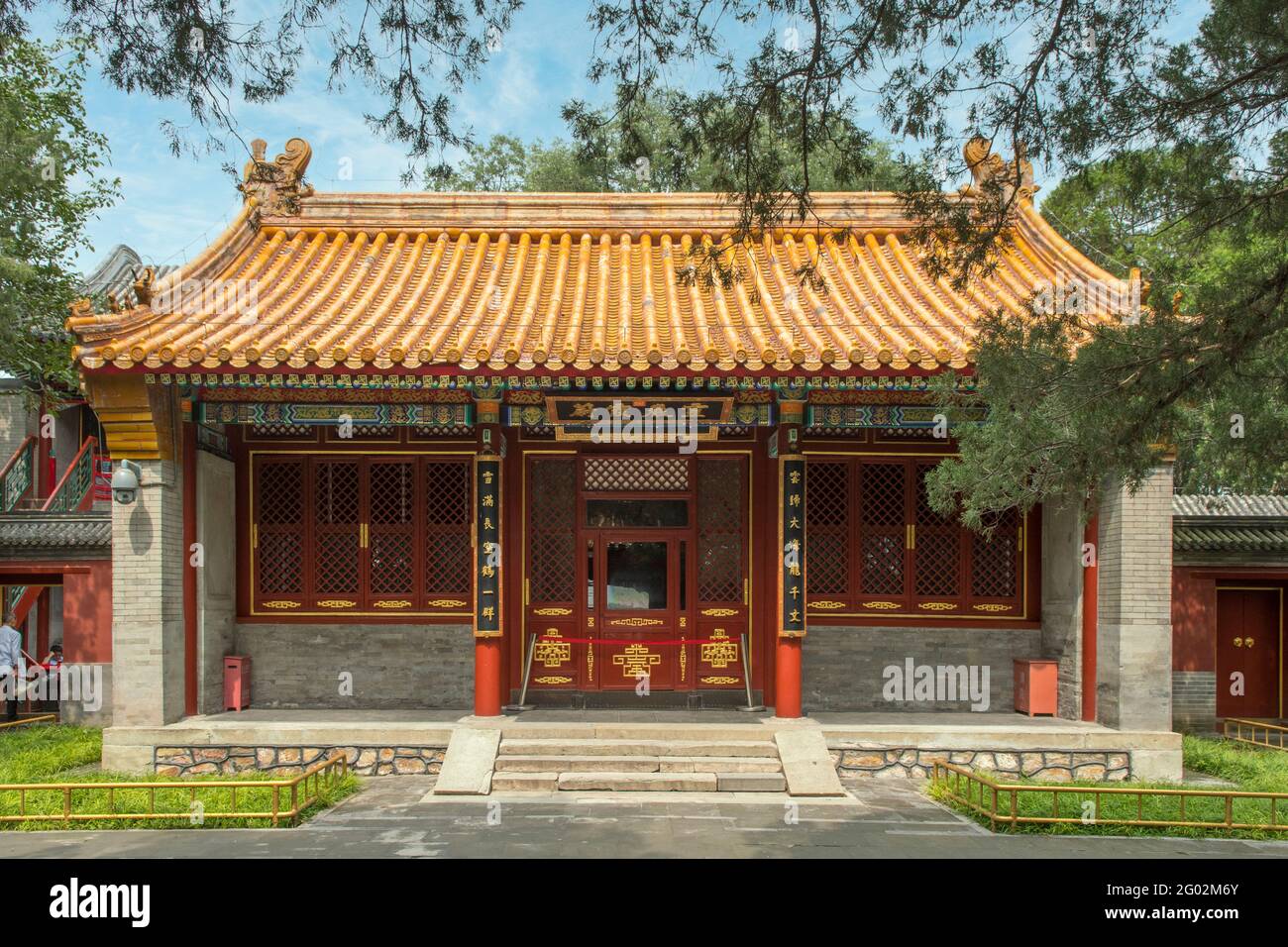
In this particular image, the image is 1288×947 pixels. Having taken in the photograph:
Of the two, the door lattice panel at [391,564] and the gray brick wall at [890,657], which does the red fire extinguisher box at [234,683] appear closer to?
the door lattice panel at [391,564]

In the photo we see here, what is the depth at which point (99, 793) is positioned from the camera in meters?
8.38

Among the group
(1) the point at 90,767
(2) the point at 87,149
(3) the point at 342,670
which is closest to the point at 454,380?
(3) the point at 342,670

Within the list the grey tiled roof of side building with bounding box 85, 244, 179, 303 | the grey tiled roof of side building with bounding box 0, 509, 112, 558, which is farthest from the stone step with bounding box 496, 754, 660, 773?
the grey tiled roof of side building with bounding box 85, 244, 179, 303

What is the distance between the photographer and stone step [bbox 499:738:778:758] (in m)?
9.33

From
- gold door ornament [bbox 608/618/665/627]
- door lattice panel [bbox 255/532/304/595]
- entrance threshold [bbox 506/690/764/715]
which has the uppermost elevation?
door lattice panel [bbox 255/532/304/595]

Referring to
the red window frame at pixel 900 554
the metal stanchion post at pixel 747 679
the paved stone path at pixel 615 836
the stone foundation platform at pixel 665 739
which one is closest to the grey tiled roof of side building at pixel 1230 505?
the red window frame at pixel 900 554

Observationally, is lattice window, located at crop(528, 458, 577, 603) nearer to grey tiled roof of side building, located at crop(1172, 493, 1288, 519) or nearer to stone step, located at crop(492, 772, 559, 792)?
stone step, located at crop(492, 772, 559, 792)

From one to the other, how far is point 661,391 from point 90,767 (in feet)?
21.2

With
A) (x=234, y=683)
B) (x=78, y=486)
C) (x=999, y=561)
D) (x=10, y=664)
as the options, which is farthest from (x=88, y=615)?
(x=999, y=561)

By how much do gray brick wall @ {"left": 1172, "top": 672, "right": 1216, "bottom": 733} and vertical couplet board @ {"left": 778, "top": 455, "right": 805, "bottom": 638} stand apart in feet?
16.4

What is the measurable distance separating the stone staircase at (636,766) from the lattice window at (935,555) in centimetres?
275

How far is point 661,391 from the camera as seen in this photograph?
9.83m

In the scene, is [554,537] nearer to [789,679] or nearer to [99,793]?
[789,679]

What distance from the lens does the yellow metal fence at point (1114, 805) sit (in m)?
7.35
